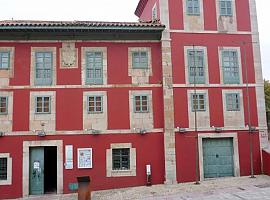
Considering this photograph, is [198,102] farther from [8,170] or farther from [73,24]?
[8,170]

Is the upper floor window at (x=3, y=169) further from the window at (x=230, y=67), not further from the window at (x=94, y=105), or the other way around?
the window at (x=230, y=67)

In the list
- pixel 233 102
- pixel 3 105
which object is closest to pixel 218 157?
pixel 233 102

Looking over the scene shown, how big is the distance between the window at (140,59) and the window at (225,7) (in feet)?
16.8

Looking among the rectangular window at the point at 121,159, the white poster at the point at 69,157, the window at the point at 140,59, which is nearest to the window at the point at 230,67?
the window at the point at 140,59

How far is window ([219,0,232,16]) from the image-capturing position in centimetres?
1827

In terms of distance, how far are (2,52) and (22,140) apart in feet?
15.7

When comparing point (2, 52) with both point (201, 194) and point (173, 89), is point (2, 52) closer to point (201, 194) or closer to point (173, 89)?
point (173, 89)

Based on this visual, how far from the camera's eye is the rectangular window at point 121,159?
16750 mm

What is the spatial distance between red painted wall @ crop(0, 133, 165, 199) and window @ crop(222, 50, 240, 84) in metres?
5.05

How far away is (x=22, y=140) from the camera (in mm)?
16297

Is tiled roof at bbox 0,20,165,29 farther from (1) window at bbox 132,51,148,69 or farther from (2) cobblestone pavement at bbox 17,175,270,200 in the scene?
(2) cobblestone pavement at bbox 17,175,270,200

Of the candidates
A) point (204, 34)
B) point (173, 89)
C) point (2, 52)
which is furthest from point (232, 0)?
point (2, 52)

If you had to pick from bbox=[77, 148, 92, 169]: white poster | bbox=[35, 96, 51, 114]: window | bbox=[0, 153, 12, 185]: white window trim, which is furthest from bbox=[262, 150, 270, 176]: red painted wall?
bbox=[0, 153, 12, 185]: white window trim

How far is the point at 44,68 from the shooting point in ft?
55.6
